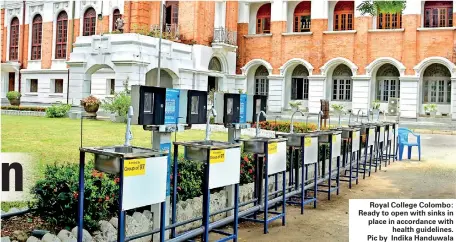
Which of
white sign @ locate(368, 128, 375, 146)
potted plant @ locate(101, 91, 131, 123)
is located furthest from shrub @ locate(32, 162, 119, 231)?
potted plant @ locate(101, 91, 131, 123)

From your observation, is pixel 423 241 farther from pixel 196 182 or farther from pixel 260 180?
pixel 196 182

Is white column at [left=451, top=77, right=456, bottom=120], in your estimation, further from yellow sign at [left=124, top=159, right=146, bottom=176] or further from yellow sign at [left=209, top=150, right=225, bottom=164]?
yellow sign at [left=124, top=159, right=146, bottom=176]

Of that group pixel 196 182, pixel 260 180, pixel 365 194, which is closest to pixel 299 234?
pixel 260 180

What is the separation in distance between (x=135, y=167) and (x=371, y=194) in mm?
6822

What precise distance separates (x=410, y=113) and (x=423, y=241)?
26638 millimetres

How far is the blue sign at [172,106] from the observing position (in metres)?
5.56

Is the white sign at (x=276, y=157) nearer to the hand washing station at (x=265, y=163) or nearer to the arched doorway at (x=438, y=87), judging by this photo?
the hand washing station at (x=265, y=163)

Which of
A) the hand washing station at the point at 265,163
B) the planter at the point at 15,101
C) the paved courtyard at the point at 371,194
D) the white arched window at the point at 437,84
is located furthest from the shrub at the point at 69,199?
the planter at the point at 15,101

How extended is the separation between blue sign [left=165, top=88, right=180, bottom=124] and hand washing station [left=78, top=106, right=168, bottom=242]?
Answer: 798mm

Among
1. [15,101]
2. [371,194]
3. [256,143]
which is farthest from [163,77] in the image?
[256,143]

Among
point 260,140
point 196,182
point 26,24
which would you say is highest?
point 26,24

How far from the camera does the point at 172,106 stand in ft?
18.6

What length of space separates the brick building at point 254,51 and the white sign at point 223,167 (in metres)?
19.8

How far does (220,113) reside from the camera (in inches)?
283
